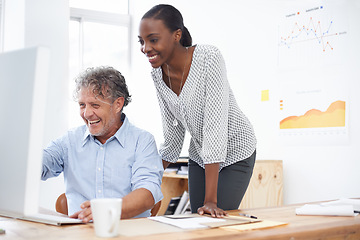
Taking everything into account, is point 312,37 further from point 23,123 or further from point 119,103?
point 23,123

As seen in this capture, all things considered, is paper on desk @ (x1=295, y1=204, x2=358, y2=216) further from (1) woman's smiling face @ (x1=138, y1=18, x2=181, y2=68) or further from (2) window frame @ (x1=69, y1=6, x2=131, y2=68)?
(2) window frame @ (x1=69, y1=6, x2=131, y2=68)

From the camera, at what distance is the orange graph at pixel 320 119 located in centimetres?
266

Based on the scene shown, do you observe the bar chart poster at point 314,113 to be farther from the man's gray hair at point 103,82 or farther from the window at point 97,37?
the window at point 97,37

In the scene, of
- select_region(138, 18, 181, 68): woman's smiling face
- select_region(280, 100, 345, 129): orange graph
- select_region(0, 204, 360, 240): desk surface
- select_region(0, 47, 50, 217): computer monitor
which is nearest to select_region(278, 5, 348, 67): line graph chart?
select_region(280, 100, 345, 129): orange graph

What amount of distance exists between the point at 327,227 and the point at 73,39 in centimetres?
429

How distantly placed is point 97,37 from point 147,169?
383 cm

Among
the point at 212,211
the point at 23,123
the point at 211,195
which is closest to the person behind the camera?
the point at 23,123

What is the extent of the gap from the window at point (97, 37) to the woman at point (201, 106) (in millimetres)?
3357

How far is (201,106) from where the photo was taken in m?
1.54

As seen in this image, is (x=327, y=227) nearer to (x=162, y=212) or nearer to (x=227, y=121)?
(x=227, y=121)

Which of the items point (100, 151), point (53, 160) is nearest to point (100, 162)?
point (100, 151)

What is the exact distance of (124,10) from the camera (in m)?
5.17

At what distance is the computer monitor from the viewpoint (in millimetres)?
672

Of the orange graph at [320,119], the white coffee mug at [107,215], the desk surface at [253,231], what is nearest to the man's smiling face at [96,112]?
the desk surface at [253,231]
